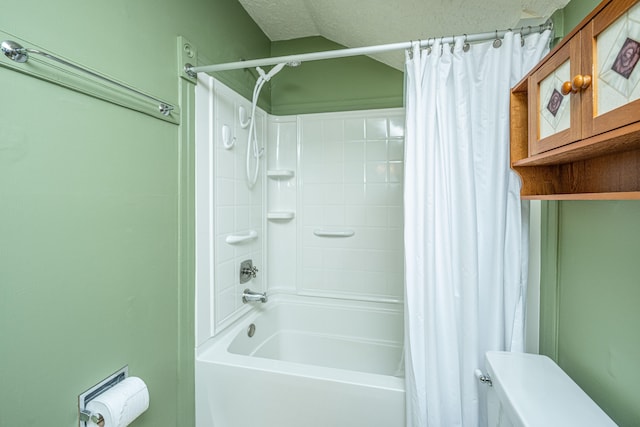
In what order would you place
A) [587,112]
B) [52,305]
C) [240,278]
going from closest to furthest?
[587,112] < [52,305] < [240,278]

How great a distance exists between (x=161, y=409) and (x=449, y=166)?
1474mm

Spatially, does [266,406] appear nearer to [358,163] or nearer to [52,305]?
[52,305]

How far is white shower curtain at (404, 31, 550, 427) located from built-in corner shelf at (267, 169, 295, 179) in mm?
1176

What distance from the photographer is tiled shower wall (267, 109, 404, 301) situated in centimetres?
207

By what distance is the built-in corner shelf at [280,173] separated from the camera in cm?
214

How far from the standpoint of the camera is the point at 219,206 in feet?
5.11

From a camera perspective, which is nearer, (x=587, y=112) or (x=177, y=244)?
(x=587, y=112)

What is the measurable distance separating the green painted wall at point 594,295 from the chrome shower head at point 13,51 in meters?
1.56

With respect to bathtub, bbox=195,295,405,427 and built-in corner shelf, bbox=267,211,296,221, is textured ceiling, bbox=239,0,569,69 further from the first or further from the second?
bathtub, bbox=195,295,405,427

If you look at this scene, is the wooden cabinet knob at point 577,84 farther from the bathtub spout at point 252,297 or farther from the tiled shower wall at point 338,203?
the bathtub spout at point 252,297

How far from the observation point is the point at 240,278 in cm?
177

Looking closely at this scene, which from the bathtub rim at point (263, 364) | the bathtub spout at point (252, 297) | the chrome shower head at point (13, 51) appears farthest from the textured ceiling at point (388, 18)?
the bathtub spout at point (252, 297)

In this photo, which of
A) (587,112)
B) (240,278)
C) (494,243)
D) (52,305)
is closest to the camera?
(587,112)

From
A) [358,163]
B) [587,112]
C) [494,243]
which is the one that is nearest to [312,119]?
[358,163]
